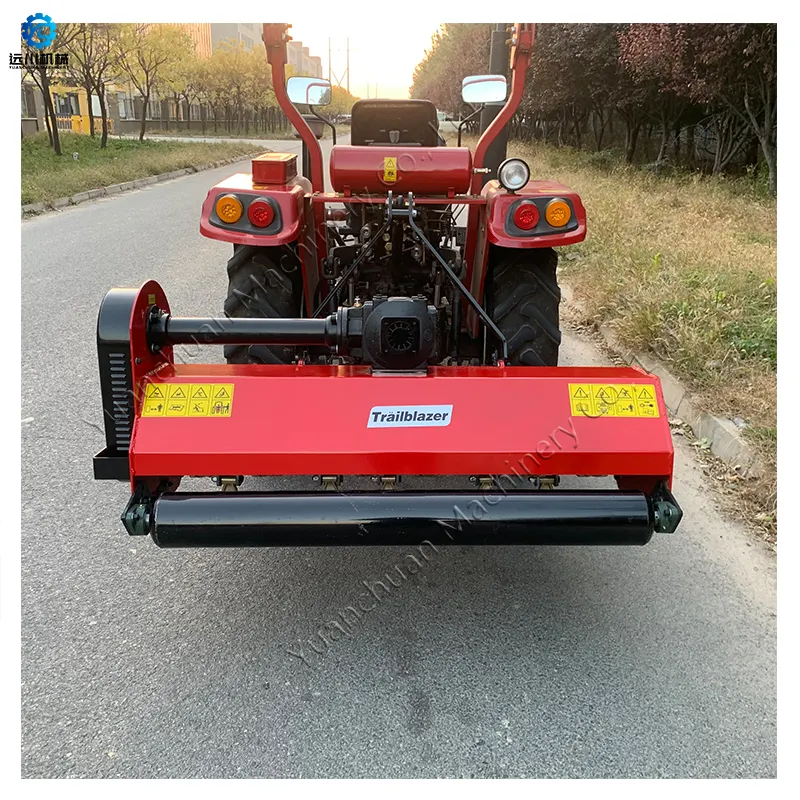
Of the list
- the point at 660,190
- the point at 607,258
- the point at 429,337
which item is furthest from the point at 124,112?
the point at 429,337

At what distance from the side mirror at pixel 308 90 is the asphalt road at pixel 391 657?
2.04m

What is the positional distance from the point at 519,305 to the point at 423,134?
1.96 metres

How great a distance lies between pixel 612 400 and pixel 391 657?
1.09m

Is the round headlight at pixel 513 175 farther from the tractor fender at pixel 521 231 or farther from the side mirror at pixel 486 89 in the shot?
the side mirror at pixel 486 89

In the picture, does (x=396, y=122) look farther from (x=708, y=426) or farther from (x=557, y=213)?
(x=708, y=426)

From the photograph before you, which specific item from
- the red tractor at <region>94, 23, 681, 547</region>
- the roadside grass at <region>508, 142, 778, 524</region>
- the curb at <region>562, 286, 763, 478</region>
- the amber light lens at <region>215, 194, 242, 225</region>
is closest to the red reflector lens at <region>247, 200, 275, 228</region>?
the amber light lens at <region>215, 194, 242, 225</region>

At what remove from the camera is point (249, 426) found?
212 cm

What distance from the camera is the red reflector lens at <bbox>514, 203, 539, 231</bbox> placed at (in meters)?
3.03

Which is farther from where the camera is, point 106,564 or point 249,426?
point 106,564

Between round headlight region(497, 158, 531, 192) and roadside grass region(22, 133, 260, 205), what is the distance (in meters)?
10.9

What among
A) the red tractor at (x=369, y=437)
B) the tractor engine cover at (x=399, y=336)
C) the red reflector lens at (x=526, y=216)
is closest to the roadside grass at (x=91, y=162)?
the red reflector lens at (x=526, y=216)

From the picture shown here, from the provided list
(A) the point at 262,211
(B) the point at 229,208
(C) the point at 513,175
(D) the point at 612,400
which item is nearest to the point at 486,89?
(C) the point at 513,175

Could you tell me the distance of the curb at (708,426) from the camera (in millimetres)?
3322
